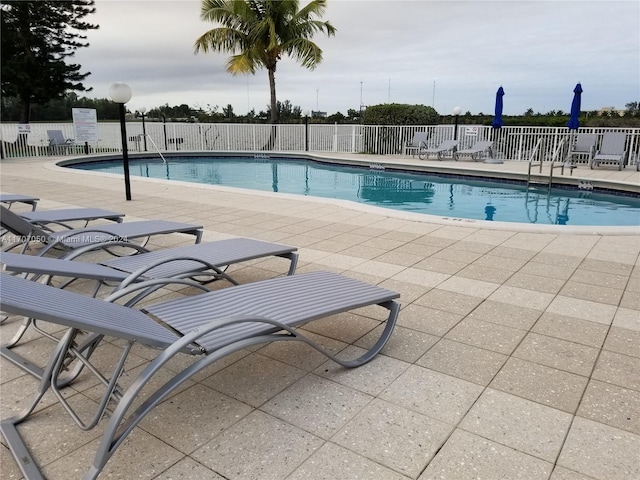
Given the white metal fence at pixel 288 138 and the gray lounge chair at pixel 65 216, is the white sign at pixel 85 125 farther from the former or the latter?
the gray lounge chair at pixel 65 216

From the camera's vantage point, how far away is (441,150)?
15.2 m

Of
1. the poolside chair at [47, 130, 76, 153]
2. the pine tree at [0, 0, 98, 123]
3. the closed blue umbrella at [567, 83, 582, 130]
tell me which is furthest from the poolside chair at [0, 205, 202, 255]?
the pine tree at [0, 0, 98, 123]

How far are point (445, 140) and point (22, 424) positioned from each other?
1582cm

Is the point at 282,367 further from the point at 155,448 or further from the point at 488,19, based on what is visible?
the point at 488,19

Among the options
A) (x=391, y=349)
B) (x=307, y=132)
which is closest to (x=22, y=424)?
(x=391, y=349)

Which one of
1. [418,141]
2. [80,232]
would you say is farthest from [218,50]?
[80,232]

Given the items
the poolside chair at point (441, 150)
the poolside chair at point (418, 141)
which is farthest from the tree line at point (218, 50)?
the poolside chair at point (441, 150)

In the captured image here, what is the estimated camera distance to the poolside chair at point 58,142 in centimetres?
1703

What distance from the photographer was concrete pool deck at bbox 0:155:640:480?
1754mm

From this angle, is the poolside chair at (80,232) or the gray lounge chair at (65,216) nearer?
the poolside chair at (80,232)

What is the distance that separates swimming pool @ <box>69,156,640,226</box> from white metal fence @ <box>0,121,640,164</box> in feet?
5.86

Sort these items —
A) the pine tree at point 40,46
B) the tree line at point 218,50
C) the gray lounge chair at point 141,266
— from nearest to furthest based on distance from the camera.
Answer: the gray lounge chair at point 141,266 → the tree line at point 218,50 → the pine tree at point 40,46

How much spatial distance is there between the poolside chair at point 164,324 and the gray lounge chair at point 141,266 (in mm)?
382

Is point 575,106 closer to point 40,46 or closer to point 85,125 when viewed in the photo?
point 85,125
